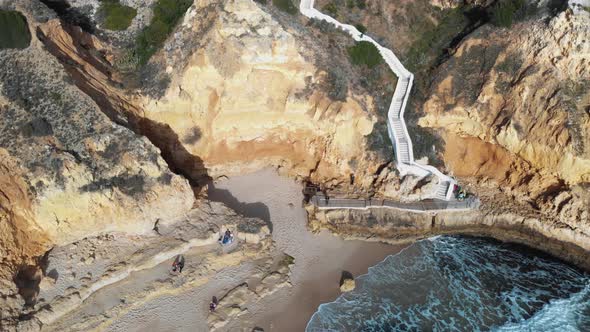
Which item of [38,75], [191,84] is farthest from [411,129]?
[38,75]

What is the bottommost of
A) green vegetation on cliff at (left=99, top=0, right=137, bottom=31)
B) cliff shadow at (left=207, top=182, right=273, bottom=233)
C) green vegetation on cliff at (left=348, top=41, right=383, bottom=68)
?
cliff shadow at (left=207, top=182, right=273, bottom=233)

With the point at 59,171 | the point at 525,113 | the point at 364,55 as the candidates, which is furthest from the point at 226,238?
the point at 525,113

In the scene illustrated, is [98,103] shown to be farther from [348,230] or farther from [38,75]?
[348,230]

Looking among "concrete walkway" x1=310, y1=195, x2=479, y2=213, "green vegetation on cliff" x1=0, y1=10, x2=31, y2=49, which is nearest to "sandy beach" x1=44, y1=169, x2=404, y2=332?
"concrete walkway" x1=310, y1=195, x2=479, y2=213

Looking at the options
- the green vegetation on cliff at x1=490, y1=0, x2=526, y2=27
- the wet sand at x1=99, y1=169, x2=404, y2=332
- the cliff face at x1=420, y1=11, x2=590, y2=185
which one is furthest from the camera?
the green vegetation on cliff at x1=490, y1=0, x2=526, y2=27

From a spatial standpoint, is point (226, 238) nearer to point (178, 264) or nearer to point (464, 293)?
point (178, 264)

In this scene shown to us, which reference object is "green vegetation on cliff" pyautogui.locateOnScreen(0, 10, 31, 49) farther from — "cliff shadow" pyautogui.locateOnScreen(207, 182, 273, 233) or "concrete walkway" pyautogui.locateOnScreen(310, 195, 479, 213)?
"concrete walkway" pyautogui.locateOnScreen(310, 195, 479, 213)

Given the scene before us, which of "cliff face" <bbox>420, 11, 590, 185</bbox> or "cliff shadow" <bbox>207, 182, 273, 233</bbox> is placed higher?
"cliff face" <bbox>420, 11, 590, 185</bbox>
